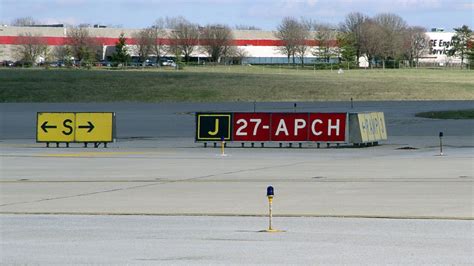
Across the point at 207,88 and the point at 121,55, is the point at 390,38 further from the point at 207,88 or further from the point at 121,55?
the point at 207,88

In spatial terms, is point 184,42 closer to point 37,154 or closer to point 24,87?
point 24,87

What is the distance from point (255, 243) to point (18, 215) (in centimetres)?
627

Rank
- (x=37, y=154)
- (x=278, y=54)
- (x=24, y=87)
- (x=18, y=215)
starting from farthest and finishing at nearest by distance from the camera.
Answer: (x=278, y=54) < (x=24, y=87) < (x=37, y=154) < (x=18, y=215)

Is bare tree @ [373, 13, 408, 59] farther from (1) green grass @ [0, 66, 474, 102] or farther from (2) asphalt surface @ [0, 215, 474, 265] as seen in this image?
(2) asphalt surface @ [0, 215, 474, 265]

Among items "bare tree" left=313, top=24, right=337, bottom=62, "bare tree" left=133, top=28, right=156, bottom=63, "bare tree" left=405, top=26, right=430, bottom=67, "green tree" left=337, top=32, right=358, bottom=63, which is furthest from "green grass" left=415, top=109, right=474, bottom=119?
"bare tree" left=405, top=26, right=430, bottom=67

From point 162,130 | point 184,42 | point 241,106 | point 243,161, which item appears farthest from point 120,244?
point 184,42

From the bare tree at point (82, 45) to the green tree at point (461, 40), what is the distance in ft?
217

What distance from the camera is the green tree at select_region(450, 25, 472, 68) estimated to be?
Answer: 180500 millimetres

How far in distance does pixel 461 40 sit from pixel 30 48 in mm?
81169

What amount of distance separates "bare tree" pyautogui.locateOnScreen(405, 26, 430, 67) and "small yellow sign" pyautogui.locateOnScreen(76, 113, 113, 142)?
137381 mm

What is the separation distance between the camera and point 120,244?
15.8 metres

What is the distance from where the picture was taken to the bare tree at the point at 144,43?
523 ft

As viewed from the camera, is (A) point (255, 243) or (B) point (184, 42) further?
(B) point (184, 42)

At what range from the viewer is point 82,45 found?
156 metres
